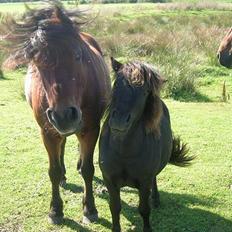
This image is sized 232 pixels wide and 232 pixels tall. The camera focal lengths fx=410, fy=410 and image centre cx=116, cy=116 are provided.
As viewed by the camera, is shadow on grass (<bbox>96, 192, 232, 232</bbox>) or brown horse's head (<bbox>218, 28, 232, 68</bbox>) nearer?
shadow on grass (<bbox>96, 192, 232, 232</bbox>)

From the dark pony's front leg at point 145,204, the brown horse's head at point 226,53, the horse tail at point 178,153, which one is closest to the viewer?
the dark pony's front leg at point 145,204

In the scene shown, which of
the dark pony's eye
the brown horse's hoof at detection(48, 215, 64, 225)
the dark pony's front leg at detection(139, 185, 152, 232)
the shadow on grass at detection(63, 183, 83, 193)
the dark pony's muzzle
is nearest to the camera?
the dark pony's muzzle

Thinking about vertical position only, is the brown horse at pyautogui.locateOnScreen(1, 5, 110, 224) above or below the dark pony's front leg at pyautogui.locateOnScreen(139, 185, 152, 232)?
above

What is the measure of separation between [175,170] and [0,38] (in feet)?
10.1

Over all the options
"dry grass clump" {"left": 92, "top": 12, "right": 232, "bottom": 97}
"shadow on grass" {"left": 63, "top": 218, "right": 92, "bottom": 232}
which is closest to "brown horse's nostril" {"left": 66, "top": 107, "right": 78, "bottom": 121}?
"shadow on grass" {"left": 63, "top": 218, "right": 92, "bottom": 232}

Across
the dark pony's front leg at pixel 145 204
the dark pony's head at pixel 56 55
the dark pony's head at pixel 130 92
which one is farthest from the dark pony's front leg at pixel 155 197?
the dark pony's head at pixel 56 55

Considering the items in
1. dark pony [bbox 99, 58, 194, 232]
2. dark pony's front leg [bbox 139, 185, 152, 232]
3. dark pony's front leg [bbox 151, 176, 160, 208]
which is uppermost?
dark pony [bbox 99, 58, 194, 232]

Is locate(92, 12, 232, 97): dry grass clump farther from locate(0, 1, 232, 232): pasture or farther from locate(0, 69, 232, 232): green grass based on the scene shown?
locate(0, 69, 232, 232): green grass

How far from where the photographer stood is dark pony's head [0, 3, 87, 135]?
3193mm

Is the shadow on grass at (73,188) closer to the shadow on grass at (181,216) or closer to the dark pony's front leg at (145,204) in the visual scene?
the shadow on grass at (181,216)

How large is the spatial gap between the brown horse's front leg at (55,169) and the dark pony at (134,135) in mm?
570

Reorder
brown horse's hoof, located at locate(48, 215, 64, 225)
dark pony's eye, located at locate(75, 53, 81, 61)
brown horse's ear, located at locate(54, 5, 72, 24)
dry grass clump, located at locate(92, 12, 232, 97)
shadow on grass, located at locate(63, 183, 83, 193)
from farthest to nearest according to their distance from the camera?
dry grass clump, located at locate(92, 12, 232, 97)
shadow on grass, located at locate(63, 183, 83, 193)
brown horse's hoof, located at locate(48, 215, 64, 225)
brown horse's ear, located at locate(54, 5, 72, 24)
dark pony's eye, located at locate(75, 53, 81, 61)

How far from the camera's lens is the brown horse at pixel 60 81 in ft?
10.6

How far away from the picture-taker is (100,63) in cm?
465
